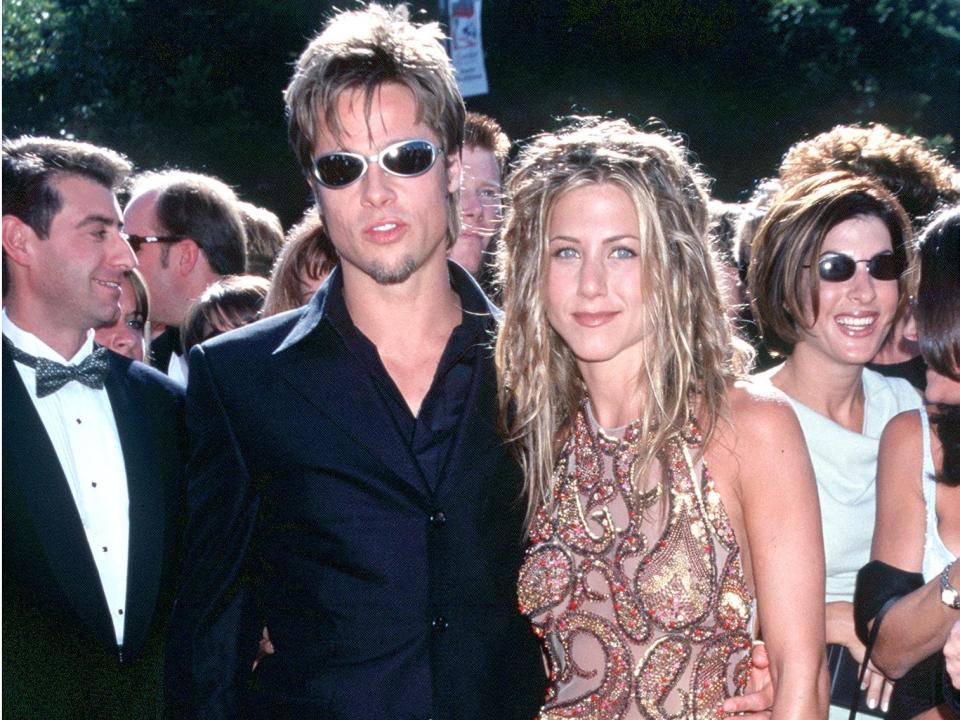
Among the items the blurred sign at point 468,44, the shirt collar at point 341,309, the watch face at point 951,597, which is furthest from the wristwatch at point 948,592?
the blurred sign at point 468,44

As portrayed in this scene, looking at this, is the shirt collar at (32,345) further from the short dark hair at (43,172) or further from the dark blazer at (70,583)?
the short dark hair at (43,172)

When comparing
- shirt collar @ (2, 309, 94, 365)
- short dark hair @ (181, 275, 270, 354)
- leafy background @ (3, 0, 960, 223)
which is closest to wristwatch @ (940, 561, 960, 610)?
shirt collar @ (2, 309, 94, 365)

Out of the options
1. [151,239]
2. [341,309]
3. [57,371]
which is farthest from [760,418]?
[151,239]

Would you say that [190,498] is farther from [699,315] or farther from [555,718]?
[699,315]

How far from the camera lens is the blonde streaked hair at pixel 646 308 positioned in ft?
9.76

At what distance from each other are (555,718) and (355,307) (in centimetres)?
117

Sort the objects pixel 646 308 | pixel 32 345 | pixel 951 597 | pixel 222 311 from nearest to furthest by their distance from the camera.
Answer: pixel 951 597
pixel 646 308
pixel 32 345
pixel 222 311

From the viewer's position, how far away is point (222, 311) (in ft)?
15.8

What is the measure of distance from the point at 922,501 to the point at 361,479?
4.41 ft

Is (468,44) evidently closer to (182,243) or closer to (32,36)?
(182,243)

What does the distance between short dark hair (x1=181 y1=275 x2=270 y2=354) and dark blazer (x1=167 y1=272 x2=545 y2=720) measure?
5.84 feet

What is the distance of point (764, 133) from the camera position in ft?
50.2

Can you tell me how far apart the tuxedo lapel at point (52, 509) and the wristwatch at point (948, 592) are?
2187 mm

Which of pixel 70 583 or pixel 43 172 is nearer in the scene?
pixel 70 583
